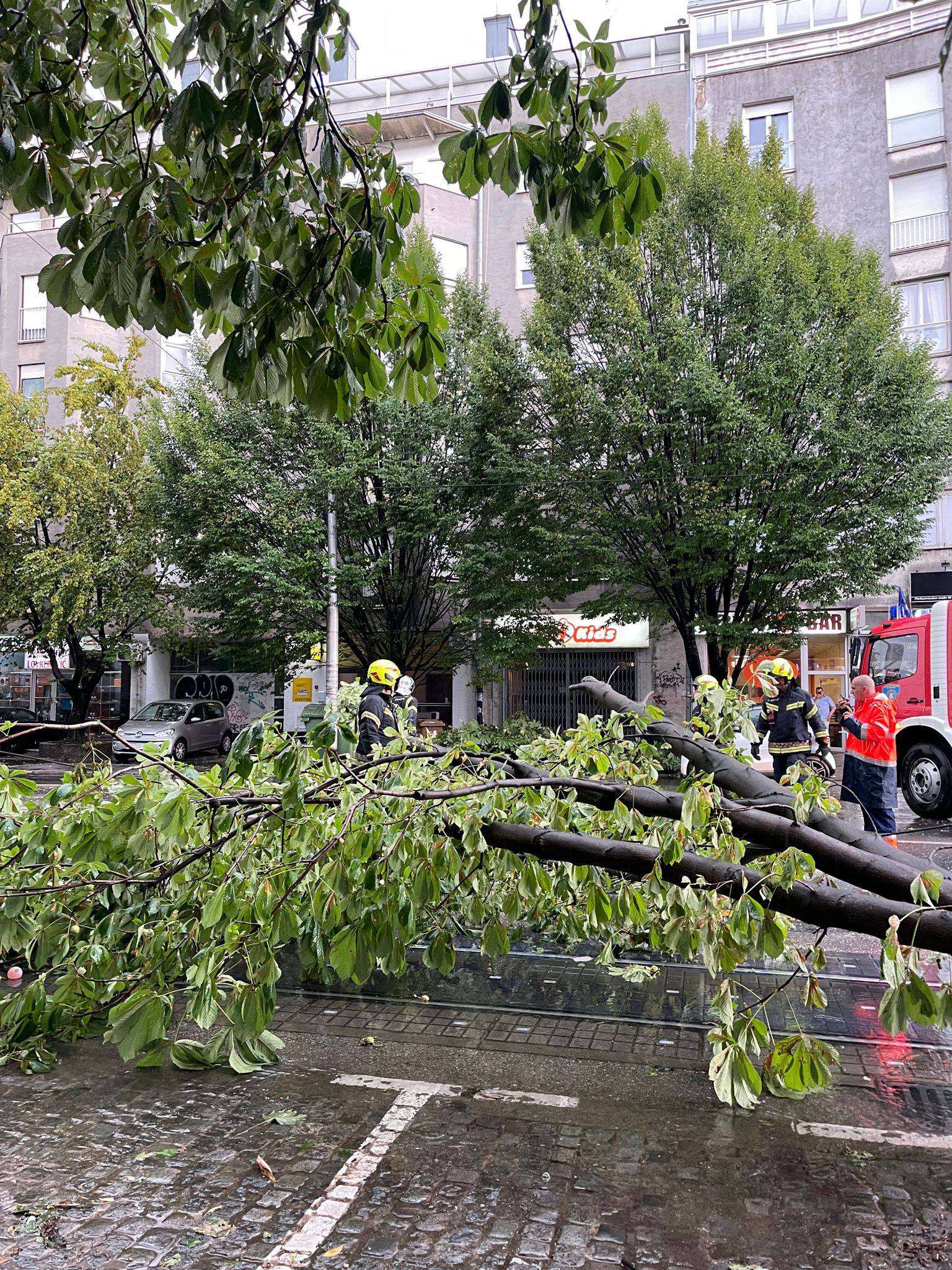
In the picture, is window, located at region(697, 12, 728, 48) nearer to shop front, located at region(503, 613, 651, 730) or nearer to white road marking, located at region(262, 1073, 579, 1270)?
shop front, located at region(503, 613, 651, 730)

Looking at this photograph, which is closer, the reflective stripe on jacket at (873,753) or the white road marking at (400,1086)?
the white road marking at (400,1086)

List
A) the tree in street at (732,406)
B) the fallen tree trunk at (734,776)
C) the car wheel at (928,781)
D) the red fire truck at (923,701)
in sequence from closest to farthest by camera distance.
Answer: the fallen tree trunk at (734,776) < the car wheel at (928,781) < the red fire truck at (923,701) < the tree in street at (732,406)

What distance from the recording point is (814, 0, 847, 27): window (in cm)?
2625

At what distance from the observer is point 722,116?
25750 mm

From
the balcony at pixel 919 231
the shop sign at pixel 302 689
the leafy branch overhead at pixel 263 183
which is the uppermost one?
the balcony at pixel 919 231

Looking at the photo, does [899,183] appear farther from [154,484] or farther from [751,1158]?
[751,1158]

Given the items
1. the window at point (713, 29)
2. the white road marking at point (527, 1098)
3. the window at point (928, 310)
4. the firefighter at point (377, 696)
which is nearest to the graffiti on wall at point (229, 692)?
the window at point (928, 310)

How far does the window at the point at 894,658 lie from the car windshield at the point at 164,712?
57.6ft

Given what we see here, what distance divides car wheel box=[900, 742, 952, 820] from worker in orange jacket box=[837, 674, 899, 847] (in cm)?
429

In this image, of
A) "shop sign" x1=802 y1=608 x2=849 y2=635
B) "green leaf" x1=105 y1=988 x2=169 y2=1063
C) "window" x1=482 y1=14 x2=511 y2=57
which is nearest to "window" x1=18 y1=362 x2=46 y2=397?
"window" x1=482 y1=14 x2=511 y2=57

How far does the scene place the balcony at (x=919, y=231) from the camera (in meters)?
24.2

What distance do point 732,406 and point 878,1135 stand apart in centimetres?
1347

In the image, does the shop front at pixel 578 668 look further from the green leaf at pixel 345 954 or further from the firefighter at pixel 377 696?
the green leaf at pixel 345 954

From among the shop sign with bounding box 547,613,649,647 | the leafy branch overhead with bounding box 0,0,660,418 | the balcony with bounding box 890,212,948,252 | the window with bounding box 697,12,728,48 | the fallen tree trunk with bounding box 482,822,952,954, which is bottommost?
the fallen tree trunk with bounding box 482,822,952,954
